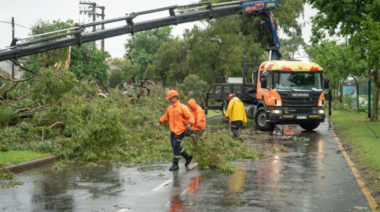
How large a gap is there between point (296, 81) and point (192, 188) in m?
14.6

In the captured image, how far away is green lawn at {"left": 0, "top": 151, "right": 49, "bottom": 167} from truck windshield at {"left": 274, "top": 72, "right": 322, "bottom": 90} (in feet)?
39.9

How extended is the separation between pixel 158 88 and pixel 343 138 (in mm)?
9437

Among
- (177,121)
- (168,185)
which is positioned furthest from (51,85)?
(168,185)

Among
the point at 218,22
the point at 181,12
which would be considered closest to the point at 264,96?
the point at 181,12

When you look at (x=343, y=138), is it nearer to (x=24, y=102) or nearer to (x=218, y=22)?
(x=24, y=102)

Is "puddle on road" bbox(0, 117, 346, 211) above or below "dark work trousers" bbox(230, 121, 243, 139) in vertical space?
below

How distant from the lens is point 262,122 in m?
25.0

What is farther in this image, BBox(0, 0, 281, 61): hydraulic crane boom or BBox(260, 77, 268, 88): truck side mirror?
BBox(260, 77, 268, 88): truck side mirror

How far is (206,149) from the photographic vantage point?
42.2ft

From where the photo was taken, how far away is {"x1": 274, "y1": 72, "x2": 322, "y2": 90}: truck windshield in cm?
2372

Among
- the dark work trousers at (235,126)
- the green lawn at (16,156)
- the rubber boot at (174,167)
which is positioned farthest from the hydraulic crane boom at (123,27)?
the rubber boot at (174,167)

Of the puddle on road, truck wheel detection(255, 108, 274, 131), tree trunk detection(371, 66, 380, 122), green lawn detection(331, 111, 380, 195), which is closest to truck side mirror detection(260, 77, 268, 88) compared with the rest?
truck wheel detection(255, 108, 274, 131)

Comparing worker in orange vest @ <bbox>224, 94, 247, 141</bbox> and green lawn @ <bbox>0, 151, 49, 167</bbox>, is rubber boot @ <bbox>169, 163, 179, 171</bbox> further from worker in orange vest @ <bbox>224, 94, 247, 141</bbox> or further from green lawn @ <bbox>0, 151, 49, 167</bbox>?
worker in orange vest @ <bbox>224, 94, 247, 141</bbox>

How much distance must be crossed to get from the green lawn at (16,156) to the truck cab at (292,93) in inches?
462
